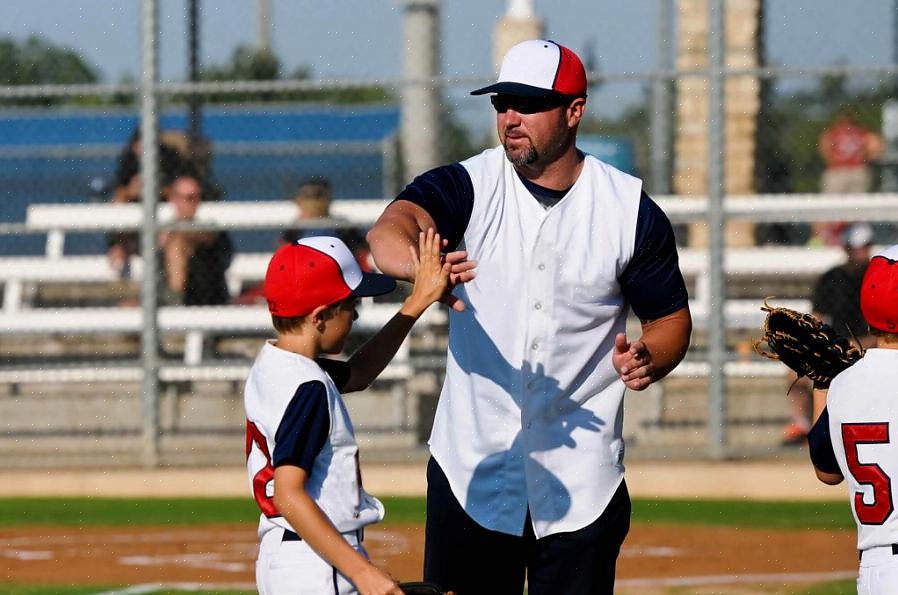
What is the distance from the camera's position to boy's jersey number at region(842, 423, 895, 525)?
4047 mm

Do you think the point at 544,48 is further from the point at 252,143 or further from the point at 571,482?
the point at 252,143

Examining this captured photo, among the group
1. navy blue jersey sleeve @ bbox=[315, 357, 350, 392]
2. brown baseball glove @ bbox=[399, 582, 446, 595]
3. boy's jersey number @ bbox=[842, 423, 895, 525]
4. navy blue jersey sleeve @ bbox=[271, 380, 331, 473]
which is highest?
navy blue jersey sleeve @ bbox=[315, 357, 350, 392]

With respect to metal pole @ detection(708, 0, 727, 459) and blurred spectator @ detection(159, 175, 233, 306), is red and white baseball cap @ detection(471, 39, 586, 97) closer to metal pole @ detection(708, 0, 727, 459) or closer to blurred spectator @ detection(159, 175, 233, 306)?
metal pole @ detection(708, 0, 727, 459)

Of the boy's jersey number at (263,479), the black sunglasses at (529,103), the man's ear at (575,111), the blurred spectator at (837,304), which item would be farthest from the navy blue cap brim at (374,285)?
the blurred spectator at (837,304)

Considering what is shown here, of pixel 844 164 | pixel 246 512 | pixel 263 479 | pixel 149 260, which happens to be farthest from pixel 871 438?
pixel 844 164

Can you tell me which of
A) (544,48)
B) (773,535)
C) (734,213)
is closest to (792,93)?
(734,213)

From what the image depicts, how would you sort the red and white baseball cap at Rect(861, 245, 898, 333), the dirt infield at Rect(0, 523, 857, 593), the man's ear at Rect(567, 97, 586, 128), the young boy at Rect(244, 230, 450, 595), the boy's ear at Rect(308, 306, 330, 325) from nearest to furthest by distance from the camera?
1. the young boy at Rect(244, 230, 450, 595)
2. the boy's ear at Rect(308, 306, 330, 325)
3. the red and white baseball cap at Rect(861, 245, 898, 333)
4. the man's ear at Rect(567, 97, 586, 128)
5. the dirt infield at Rect(0, 523, 857, 593)

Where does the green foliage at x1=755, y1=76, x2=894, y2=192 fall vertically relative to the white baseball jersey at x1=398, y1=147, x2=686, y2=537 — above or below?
above

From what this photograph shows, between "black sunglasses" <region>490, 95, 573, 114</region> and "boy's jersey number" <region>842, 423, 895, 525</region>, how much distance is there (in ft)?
4.02

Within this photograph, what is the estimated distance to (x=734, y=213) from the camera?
11000 millimetres

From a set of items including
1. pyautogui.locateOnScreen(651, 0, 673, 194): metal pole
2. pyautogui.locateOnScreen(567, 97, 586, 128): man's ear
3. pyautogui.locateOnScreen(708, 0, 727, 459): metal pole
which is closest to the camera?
pyautogui.locateOnScreen(567, 97, 586, 128): man's ear

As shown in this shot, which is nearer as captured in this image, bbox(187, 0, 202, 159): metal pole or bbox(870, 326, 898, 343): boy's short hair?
bbox(870, 326, 898, 343): boy's short hair

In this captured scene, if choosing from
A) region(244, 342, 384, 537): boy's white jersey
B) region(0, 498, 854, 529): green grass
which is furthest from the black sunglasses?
region(0, 498, 854, 529): green grass

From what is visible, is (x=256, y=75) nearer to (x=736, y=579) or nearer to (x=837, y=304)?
(x=837, y=304)
